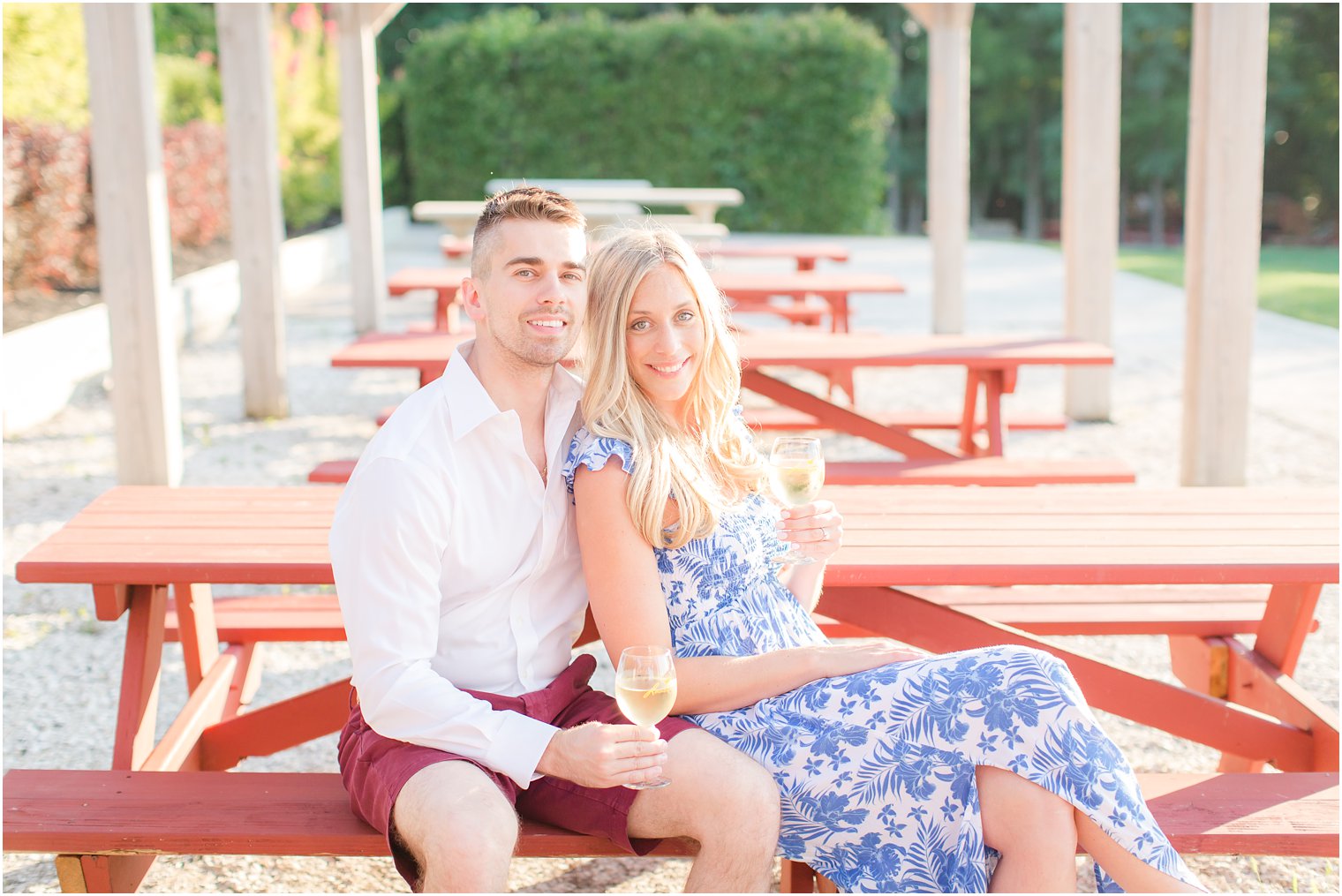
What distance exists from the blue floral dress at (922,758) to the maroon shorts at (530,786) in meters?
0.21

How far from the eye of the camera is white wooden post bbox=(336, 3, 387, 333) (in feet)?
31.9

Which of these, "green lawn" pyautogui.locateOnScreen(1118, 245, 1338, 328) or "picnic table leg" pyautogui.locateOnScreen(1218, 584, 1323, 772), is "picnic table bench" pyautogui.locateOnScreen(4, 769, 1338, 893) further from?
"green lawn" pyautogui.locateOnScreen(1118, 245, 1338, 328)

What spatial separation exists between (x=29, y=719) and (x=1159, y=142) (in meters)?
29.2

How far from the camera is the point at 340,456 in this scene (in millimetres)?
6691

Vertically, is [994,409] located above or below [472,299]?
below

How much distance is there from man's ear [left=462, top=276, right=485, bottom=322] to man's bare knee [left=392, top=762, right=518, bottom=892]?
0.83 metres

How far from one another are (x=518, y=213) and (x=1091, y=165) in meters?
5.50

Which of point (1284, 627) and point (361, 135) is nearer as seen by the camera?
point (1284, 627)

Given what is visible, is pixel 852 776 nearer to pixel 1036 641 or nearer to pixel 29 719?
pixel 1036 641

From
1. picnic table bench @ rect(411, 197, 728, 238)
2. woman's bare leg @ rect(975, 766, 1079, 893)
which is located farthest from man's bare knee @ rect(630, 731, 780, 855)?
picnic table bench @ rect(411, 197, 728, 238)

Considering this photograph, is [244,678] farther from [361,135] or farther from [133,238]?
[361,135]

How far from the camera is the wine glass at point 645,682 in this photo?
197 centimetres

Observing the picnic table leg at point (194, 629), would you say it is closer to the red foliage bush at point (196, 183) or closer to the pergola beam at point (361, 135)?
the pergola beam at point (361, 135)

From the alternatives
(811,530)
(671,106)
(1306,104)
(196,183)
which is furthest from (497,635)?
(1306,104)
